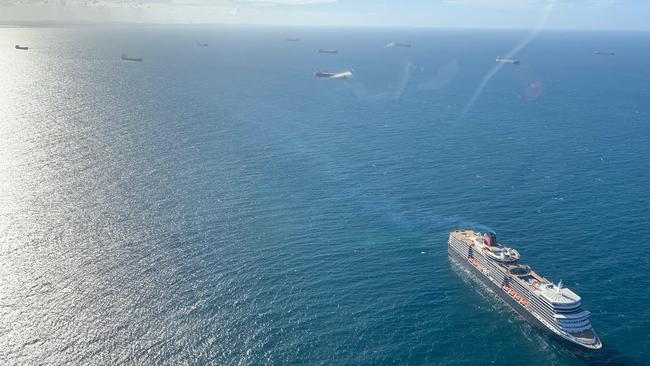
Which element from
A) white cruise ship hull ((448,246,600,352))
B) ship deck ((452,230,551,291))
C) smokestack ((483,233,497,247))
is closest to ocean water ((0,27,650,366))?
white cruise ship hull ((448,246,600,352))

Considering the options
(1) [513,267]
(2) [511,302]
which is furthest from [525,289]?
(1) [513,267]

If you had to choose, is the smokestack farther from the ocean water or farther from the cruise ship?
the ocean water

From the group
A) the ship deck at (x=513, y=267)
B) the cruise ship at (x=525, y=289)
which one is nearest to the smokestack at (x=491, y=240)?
the cruise ship at (x=525, y=289)

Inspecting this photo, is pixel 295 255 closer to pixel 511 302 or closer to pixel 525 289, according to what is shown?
pixel 511 302

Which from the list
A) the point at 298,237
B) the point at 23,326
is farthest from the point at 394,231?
the point at 23,326

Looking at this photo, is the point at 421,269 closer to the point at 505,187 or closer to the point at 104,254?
the point at 505,187

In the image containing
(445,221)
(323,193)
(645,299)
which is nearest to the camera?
(645,299)

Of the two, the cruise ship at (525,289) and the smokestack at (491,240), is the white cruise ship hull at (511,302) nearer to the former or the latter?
the cruise ship at (525,289)

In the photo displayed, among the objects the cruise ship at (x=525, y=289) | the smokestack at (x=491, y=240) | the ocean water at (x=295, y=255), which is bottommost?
the ocean water at (x=295, y=255)

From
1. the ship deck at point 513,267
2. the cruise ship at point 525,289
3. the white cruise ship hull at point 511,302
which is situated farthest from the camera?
the ship deck at point 513,267
